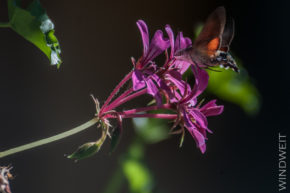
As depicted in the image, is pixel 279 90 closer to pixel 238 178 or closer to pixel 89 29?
pixel 238 178

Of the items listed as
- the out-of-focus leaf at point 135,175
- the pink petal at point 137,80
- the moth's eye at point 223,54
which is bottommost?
the out-of-focus leaf at point 135,175

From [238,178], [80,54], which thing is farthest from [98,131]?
[238,178]

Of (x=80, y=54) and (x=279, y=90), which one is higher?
(x=80, y=54)

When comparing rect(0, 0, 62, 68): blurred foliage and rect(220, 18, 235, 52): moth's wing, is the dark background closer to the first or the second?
rect(0, 0, 62, 68): blurred foliage

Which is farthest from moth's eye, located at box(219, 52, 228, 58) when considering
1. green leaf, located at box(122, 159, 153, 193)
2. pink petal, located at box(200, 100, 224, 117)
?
green leaf, located at box(122, 159, 153, 193)

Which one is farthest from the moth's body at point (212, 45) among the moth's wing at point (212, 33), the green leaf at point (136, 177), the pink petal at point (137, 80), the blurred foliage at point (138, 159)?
the green leaf at point (136, 177)

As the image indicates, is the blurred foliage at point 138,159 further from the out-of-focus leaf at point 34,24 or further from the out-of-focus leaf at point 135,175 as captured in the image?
the out-of-focus leaf at point 34,24

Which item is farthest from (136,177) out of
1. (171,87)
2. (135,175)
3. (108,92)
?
(171,87)
